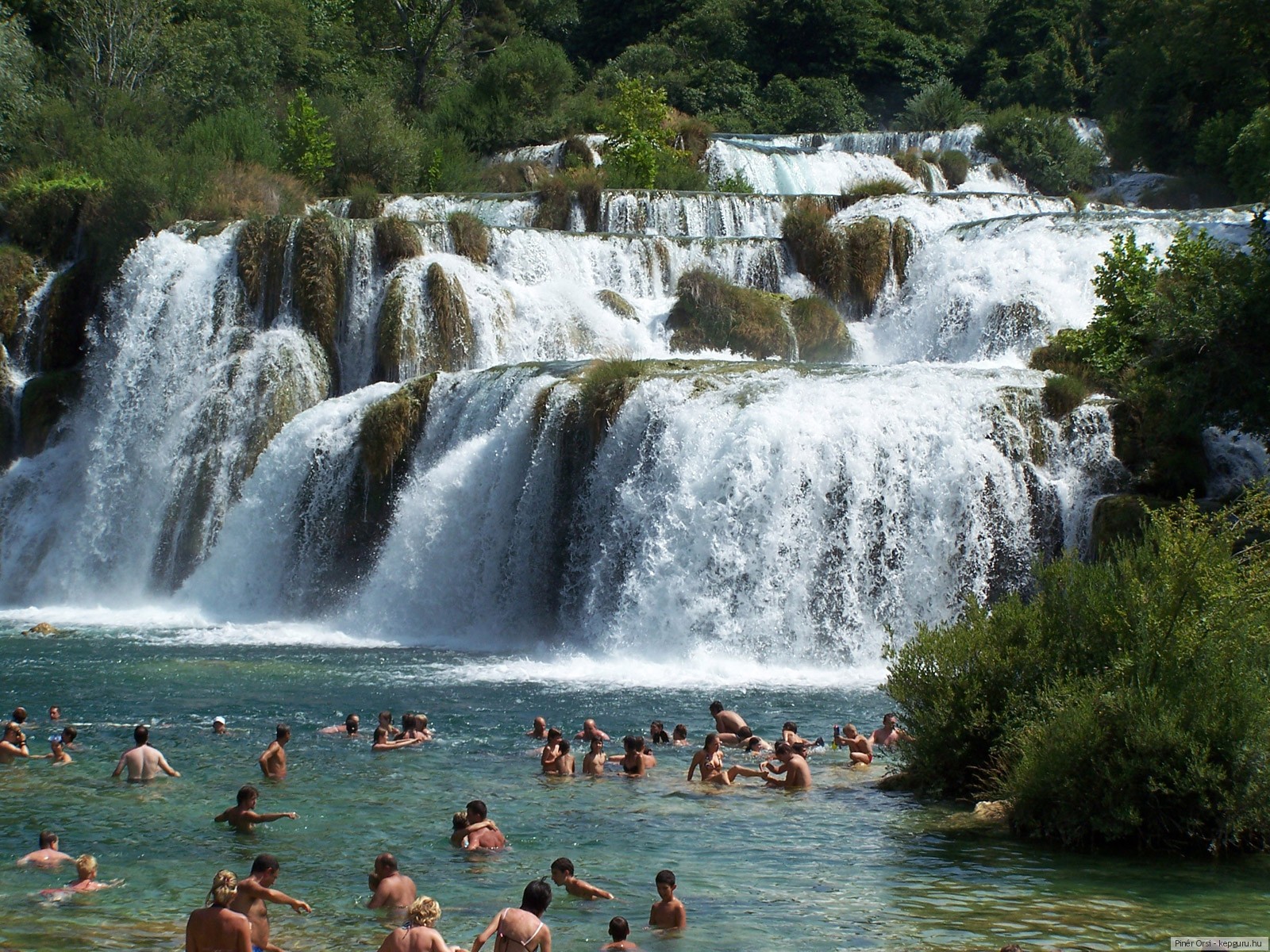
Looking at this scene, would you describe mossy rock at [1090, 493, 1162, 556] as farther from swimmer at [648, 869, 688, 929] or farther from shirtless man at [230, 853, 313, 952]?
shirtless man at [230, 853, 313, 952]

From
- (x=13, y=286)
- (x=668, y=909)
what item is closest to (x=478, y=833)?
(x=668, y=909)

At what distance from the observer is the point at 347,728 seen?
1553 cm

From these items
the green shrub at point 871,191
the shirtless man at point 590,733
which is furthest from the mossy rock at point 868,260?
the shirtless man at point 590,733

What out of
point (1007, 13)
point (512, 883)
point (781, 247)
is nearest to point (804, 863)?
point (512, 883)

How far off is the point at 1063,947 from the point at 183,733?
31.9ft

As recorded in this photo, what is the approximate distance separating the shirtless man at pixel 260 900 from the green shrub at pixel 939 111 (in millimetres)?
45701

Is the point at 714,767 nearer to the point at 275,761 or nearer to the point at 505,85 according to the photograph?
the point at 275,761

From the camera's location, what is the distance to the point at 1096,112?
4894cm

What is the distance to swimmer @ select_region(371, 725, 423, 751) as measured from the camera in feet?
48.7

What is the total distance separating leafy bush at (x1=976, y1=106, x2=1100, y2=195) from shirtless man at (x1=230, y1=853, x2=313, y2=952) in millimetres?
36861

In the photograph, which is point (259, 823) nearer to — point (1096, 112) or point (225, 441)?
point (225, 441)

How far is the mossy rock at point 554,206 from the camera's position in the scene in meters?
34.3

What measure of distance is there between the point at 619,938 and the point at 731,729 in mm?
6320

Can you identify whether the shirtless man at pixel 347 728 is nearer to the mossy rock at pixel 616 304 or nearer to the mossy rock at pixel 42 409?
the mossy rock at pixel 616 304
